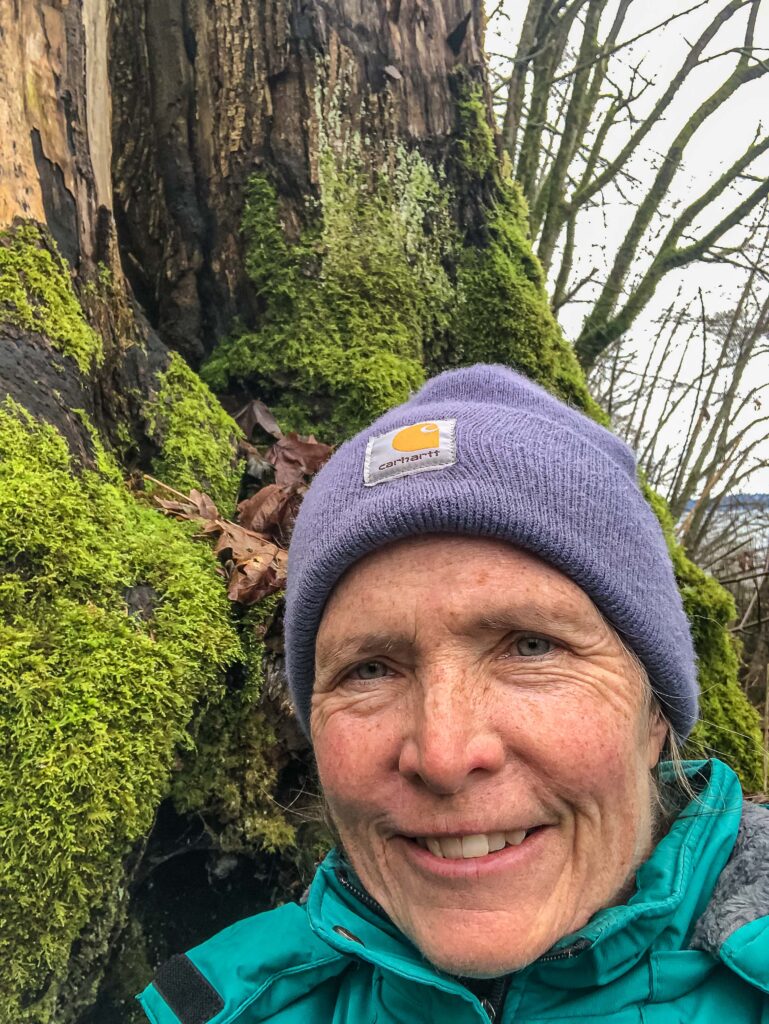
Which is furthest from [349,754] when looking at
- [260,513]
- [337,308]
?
[337,308]

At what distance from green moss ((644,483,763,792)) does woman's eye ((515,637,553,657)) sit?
1716mm

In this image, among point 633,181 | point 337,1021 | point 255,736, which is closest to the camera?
point 337,1021

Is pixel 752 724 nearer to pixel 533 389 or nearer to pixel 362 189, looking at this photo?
pixel 533 389

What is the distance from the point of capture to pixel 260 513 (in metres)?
2.83

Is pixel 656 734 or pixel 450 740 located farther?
pixel 656 734

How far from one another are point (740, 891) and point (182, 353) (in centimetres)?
325

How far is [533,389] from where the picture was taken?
1.87 m

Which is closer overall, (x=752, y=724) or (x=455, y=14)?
(x=752, y=724)

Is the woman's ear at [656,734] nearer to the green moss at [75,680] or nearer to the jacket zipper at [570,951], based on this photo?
the jacket zipper at [570,951]

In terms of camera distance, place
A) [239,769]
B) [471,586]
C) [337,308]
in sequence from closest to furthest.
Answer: [471,586]
[239,769]
[337,308]

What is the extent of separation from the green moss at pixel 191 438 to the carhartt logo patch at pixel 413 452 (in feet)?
4.58

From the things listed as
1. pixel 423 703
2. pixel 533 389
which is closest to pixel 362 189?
pixel 533 389

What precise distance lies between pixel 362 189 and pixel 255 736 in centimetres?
282

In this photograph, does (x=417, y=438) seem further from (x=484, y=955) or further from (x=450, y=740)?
(x=484, y=955)
